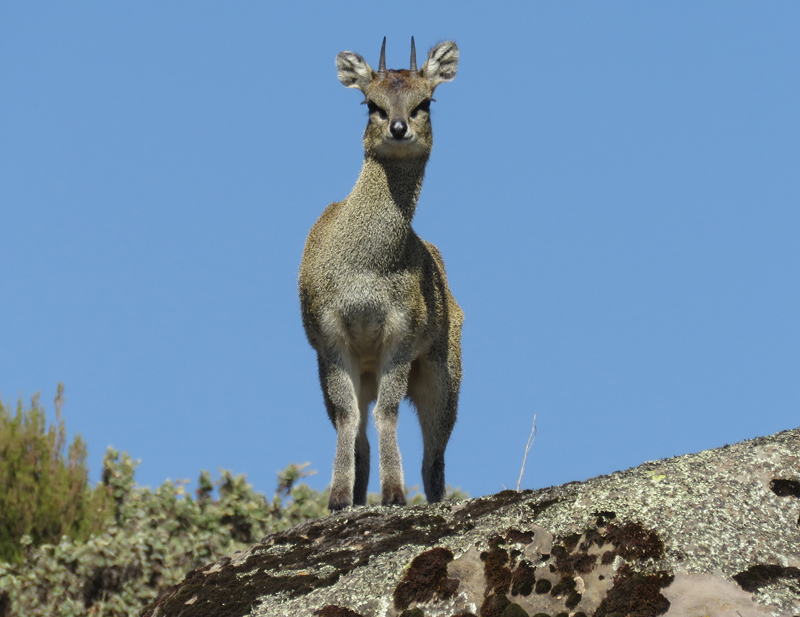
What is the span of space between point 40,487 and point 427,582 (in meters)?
15.4

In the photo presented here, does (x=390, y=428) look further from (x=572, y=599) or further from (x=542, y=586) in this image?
(x=572, y=599)

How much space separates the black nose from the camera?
10273mm

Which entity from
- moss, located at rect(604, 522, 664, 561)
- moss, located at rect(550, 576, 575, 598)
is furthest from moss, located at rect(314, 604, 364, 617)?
moss, located at rect(604, 522, 664, 561)

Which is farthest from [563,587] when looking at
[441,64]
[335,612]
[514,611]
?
[441,64]

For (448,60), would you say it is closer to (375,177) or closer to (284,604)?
(375,177)

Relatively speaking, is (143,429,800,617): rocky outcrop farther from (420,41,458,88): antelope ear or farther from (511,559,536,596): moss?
(420,41,458,88): antelope ear

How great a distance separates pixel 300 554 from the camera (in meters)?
8.08

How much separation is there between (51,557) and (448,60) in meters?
9.37

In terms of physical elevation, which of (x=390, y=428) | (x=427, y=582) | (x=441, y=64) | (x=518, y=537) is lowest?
(x=427, y=582)

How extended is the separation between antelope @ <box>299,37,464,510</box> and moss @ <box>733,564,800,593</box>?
14.4 ft

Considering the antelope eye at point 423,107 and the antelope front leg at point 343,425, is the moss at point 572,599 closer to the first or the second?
the antelope front leg at point 343,425

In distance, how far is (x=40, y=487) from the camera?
2006cm

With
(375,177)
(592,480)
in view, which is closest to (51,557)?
(375,177)

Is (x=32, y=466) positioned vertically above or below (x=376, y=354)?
above
